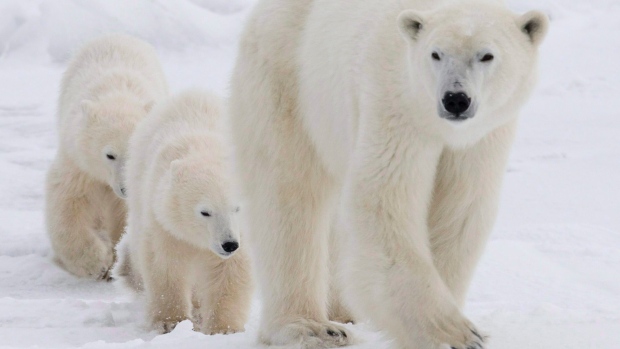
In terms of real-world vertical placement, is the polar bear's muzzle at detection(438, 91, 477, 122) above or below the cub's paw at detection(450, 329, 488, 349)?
above

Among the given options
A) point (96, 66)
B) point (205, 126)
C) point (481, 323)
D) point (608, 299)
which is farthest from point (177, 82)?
point (481, 323)

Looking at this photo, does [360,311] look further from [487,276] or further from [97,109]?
[97,109]

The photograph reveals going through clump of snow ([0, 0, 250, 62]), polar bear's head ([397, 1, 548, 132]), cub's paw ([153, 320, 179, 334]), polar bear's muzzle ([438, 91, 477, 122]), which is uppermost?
clump of snow ([0, 0, 250, 62])

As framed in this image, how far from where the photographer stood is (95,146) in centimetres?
683

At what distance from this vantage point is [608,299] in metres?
5.37

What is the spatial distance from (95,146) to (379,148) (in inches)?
165

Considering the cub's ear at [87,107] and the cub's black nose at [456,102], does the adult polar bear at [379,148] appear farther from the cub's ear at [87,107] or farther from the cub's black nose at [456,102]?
the cub's ear at [87,107]

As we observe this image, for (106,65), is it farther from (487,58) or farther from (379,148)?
(487,58)

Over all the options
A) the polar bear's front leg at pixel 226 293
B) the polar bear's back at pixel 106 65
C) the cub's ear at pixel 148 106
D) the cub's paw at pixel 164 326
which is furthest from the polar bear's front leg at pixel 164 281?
the polar bear's back at pixel 106 65

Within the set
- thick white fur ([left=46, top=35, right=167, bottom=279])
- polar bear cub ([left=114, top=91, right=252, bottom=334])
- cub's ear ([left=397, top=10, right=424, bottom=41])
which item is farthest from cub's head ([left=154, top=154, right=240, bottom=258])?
cub's ear ([left=397, top=10, right=424, bottom=41])

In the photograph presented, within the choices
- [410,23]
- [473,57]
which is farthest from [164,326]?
[473,57]

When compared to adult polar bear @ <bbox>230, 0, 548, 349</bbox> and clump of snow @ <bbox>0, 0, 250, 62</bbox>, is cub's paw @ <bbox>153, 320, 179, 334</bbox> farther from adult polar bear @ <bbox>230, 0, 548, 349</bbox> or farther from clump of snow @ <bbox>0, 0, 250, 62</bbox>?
clump of snow @ <bbox>0, 0, 250, 62</bbox>

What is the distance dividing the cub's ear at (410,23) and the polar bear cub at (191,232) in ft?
7.29

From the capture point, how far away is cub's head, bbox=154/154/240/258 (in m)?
5.19
